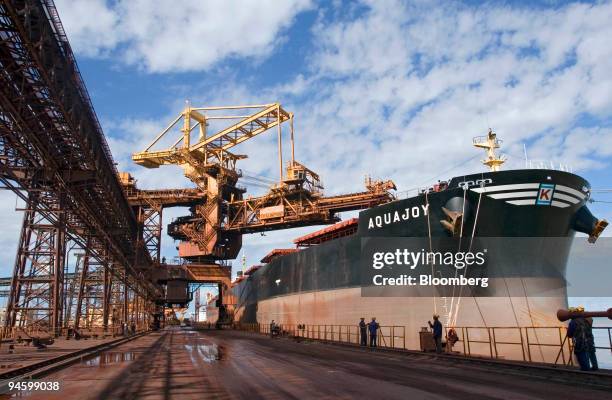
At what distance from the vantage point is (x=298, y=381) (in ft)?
37.6

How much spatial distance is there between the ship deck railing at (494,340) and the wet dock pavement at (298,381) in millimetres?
2437

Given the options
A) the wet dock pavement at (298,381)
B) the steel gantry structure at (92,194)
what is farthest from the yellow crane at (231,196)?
the wet dock pavement at (298,381)

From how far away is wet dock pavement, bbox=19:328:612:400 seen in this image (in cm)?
951

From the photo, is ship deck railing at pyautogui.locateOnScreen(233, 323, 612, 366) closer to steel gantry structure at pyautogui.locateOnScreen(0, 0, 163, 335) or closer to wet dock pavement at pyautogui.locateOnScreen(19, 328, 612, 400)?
wet dock pavement at pyautogui.locateOnScreen(19, 328, 612, 400)

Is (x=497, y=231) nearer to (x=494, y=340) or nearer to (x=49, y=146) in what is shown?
(x=494, y=340)

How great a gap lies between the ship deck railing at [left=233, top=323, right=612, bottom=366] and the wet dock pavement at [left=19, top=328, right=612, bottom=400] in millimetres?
2437

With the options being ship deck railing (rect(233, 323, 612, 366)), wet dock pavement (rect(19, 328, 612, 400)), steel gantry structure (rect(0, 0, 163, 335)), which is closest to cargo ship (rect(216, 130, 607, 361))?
ship deck railing (rect(233, 323, 612, 366))

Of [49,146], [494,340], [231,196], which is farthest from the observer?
[231,196]

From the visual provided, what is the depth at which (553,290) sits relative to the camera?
21484 mm

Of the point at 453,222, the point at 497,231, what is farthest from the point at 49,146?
the point at 497,231

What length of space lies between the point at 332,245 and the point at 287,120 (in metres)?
17.9

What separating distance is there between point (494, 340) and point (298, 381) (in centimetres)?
747

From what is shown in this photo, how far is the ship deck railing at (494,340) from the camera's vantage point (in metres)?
16.8

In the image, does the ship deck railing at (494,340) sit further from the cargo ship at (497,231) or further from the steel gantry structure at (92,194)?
the steel gantry structure at (92,194)
